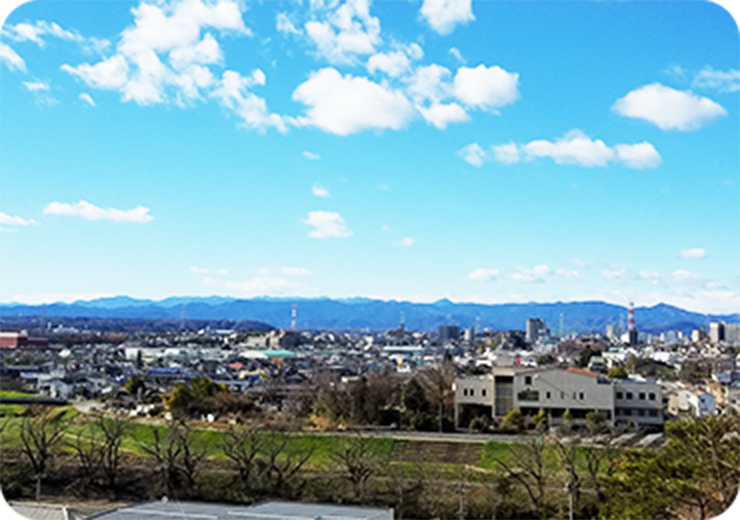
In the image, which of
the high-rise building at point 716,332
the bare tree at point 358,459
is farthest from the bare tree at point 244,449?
the high-rise building at point 716,332

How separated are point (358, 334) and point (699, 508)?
15.1 meters

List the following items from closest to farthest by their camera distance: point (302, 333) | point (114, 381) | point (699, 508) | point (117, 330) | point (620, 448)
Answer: point (699, 508)
point (620, 448)
point (114, 381)
point (117, 330)
point (302, 333)

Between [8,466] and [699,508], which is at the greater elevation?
[699,508]

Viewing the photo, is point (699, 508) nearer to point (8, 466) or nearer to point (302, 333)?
point (8, 466)

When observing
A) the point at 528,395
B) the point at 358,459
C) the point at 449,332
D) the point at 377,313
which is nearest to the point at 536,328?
the point at 449,332

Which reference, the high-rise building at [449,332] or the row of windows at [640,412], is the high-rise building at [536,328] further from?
the row of windows at [640,412]

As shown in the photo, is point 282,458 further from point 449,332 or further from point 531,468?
point 449,332

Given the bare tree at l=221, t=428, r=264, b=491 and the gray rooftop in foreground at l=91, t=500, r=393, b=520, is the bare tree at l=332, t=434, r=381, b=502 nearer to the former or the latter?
the bare tree at l=221, t=428, r=264, b=491

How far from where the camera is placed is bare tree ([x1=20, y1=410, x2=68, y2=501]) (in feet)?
16.0

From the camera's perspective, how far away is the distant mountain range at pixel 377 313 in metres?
15.3

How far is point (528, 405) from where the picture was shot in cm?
595

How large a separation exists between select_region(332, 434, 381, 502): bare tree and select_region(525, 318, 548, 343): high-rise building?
13339 mm

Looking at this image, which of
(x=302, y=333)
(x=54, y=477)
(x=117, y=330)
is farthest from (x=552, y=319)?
(x=54, y=477)

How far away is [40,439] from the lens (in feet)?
17.5
